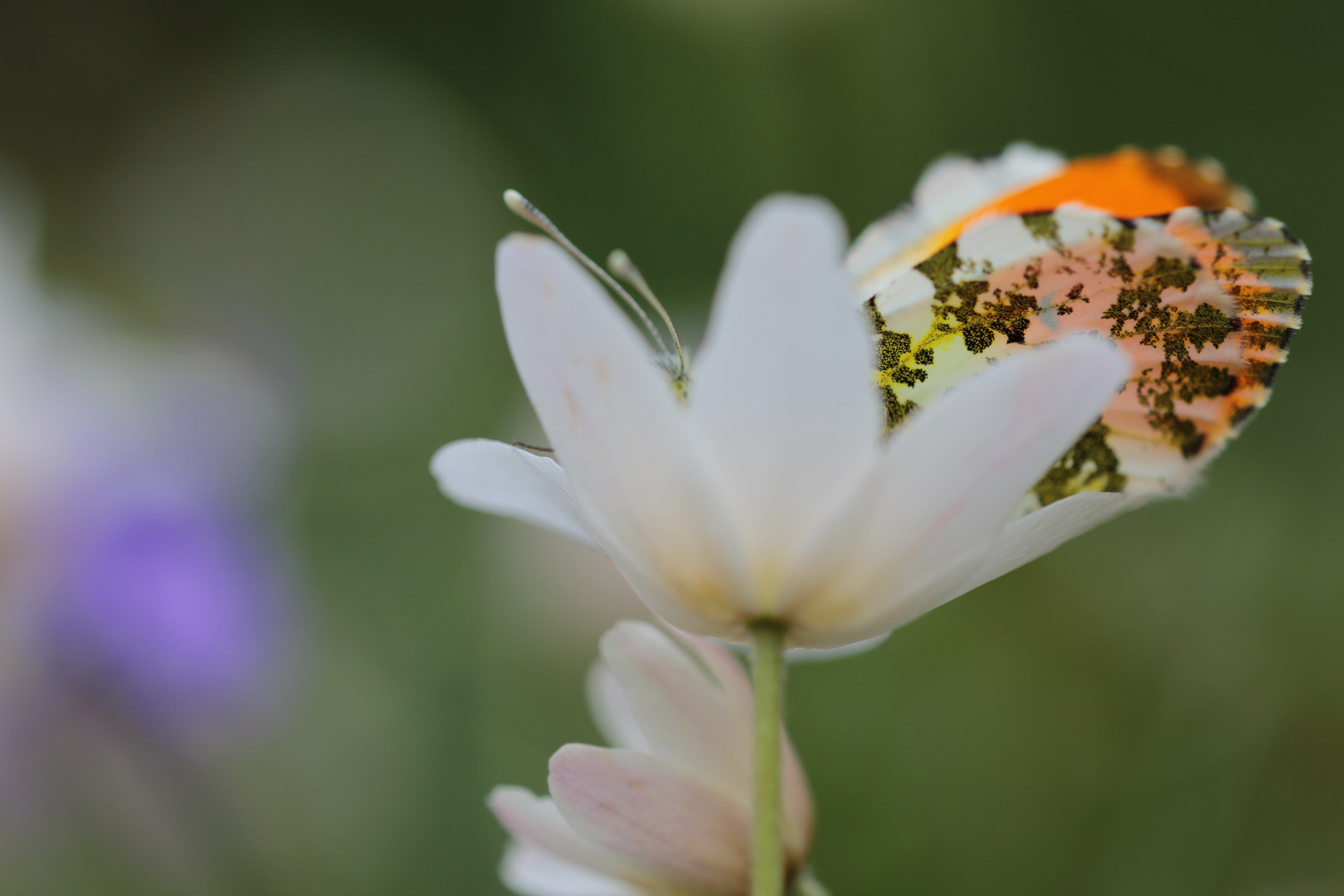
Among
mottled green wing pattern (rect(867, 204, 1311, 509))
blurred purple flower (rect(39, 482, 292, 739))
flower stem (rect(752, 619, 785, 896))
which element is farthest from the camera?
blurred purple flower (rect(39, 482, 292, 739))

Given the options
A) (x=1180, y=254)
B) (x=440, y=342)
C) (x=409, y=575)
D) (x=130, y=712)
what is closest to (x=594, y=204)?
(x=440, y=342)

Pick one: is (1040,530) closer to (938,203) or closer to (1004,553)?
(1004,553)

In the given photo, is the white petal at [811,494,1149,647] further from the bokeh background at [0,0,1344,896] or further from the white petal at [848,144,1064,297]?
the bokeh background at [0,0,1344,896]

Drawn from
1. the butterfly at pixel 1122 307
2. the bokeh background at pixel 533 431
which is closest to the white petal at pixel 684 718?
the butterfly at pixel 1122 307

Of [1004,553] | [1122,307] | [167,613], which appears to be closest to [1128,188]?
[1122,307]

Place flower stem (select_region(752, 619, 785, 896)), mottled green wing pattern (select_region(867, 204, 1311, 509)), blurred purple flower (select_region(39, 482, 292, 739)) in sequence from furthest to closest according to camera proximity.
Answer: blurred purple flower (select_region(39, 482, 292, 739)) < mottled green wing pattern (select_region(867, 204, 1311, 509)) < flower stem (select_region(752, 619, 785, 896))

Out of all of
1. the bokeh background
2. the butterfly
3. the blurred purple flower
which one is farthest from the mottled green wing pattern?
the blurred purple flower

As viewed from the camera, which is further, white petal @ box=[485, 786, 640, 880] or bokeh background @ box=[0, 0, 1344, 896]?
bokeh background @ box=[0, 0, 1344, 896]
